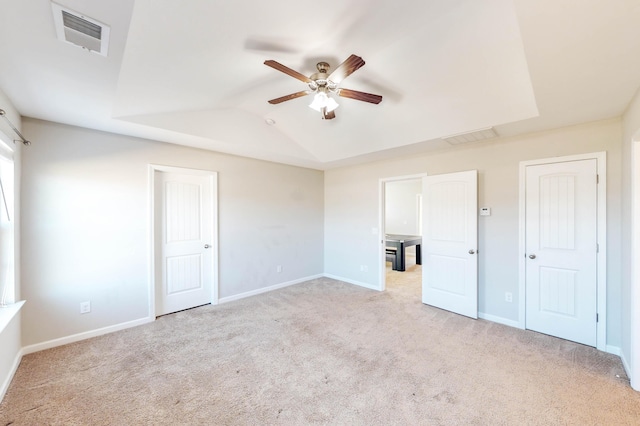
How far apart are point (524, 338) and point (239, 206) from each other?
418 centimetres

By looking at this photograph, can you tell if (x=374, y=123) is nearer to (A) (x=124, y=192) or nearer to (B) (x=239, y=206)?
(B) (x=239, y=206)

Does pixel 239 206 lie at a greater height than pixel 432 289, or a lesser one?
greater

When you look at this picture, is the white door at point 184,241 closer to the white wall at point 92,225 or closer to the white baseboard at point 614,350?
the white wall at point 92,225

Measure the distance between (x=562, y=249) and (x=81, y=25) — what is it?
14.8 feet

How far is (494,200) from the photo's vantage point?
133 inches

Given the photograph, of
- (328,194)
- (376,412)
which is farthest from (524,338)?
(328,194)

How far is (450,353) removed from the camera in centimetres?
261

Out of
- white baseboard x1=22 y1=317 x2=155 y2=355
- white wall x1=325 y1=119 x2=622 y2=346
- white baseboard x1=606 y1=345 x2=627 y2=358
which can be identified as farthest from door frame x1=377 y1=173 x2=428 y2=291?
white baseboard x1=22 y1=317 x2=155 y2=355

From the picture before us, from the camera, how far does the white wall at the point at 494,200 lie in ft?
8.59

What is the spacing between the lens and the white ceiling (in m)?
1.52

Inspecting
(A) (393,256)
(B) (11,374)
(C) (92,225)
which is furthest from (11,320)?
(A) (393,256)

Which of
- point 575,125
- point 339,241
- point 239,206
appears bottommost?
point 339,241

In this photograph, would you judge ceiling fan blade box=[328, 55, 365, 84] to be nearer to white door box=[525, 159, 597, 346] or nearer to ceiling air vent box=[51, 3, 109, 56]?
ceiling air vent box=[51, 3, 109, 56]

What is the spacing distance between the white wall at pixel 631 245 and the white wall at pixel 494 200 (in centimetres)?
16
